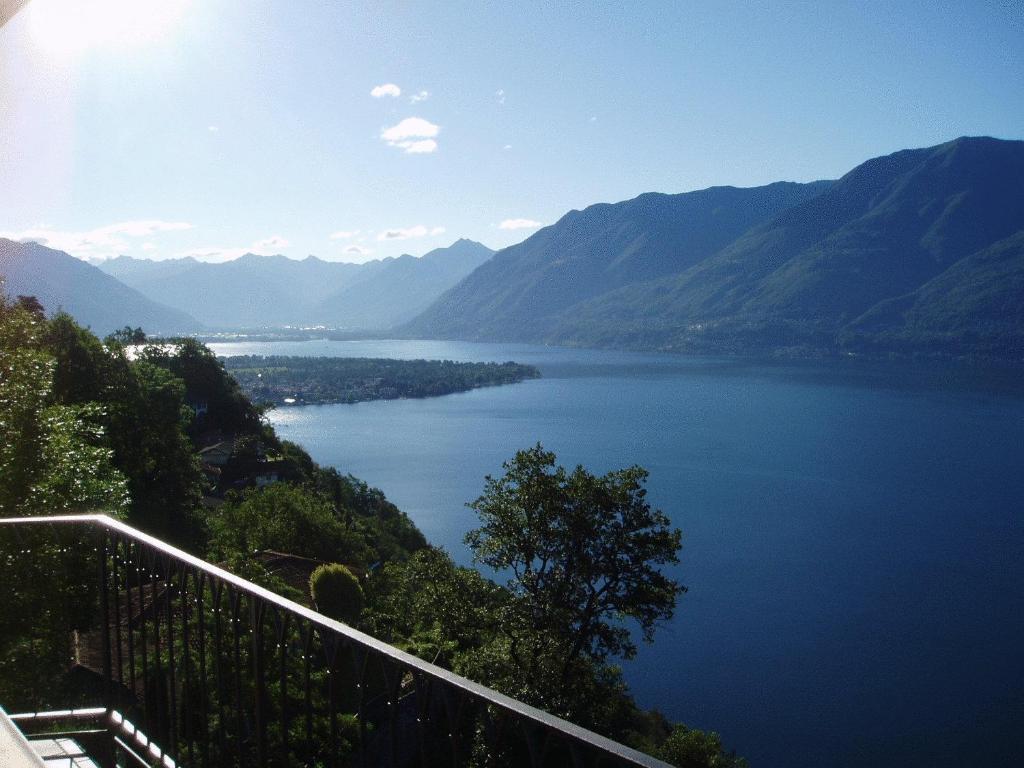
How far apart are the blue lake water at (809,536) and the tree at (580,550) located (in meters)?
13.2

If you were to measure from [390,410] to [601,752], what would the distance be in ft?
287

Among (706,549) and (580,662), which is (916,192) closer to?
(706,549)

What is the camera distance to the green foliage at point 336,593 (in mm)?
14359

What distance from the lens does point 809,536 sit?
3794cm

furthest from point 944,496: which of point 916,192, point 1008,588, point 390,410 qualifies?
point 916,192

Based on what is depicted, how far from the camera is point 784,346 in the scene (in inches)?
5837

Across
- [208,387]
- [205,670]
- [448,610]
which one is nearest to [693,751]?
[448,610]

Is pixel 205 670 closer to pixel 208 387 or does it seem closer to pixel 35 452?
pixel 35 452

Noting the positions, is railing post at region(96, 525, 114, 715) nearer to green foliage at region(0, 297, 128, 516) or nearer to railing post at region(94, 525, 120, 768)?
railing post at region(94, 525, 120, 768)

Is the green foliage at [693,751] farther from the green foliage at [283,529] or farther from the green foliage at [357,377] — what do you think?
the green foliage at [357,377]

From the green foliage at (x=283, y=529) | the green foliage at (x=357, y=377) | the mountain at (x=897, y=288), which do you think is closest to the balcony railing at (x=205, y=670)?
the green foliage at (x=283, y=529)

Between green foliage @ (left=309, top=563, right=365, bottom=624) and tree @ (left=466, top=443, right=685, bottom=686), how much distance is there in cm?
355

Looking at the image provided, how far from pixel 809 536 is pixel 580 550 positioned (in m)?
29.6

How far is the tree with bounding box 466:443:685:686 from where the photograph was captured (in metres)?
12.0
